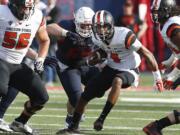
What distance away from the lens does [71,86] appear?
355 inches

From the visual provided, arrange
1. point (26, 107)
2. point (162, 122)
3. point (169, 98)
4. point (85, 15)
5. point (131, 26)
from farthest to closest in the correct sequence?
1. point (131, 26)
2. point (169, 98)
3. point (85, 15)
4. point (26, 107)
5. point (162, 122)

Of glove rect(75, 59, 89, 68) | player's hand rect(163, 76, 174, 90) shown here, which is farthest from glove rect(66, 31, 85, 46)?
player's hand rect(163, 76, 174, 90)

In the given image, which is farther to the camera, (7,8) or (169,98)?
(169,98)

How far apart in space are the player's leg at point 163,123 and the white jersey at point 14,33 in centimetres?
141

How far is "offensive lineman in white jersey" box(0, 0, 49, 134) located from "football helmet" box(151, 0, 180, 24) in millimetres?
1086

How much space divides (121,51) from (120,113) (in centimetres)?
192

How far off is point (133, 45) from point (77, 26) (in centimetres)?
90

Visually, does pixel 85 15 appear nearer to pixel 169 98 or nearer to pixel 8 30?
pixel 8 30

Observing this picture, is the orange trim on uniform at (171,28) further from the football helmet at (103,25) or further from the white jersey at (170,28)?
the football helmet at (103,25)

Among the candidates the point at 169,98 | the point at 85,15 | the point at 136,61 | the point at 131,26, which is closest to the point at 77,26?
the point at 85,15

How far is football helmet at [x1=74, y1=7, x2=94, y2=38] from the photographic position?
29.7ft

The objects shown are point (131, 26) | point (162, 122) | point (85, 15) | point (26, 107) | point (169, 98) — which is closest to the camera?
point (162, 122)

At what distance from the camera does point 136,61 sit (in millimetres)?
8812

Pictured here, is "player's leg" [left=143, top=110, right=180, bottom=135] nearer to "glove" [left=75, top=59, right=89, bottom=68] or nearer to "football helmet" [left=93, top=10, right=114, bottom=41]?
"football helmet" [left=93, top=10, right=114, bottom=41]
